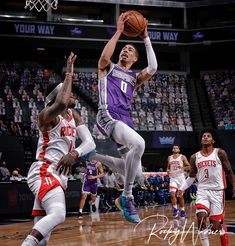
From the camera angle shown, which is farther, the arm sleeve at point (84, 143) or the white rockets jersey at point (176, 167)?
the white rockets jersey at point (176, 167)

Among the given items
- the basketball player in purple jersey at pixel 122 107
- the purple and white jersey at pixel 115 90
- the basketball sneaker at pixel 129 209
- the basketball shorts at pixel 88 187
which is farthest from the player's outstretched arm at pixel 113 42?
the basketball shorts at pixel 88 187

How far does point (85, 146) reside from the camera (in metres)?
5.91

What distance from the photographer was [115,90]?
6.68 meters

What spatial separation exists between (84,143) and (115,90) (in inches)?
39.5

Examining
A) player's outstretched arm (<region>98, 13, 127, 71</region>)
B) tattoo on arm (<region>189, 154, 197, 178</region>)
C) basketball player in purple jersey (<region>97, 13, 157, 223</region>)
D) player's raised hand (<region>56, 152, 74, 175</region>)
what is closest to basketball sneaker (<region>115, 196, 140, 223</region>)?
basketball player in purple jersey (<region>97, 13, 157, 223</region>)

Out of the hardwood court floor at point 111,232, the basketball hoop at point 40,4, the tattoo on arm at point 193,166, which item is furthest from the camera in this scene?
the basketball hoop at point 40,4

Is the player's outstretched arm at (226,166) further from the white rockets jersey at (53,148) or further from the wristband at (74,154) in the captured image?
the wristband at (74,154)

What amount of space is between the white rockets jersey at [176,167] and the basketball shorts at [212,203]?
661cm

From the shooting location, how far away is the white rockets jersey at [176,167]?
15.3 metres

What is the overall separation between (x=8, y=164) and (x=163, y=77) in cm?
1259

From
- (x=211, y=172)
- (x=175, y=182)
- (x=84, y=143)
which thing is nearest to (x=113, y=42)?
(x=84, y=143)

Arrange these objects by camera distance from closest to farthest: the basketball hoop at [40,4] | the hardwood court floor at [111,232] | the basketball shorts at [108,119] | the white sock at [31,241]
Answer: the white sock at [31,241], the basketball shorts at [108,119], the hardwood court floor at [111,232], the basketball hoop at [40,4]

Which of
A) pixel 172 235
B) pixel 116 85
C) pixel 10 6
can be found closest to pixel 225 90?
pixel 10 6

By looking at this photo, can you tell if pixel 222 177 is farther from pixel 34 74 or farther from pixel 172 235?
pixel 34 74
